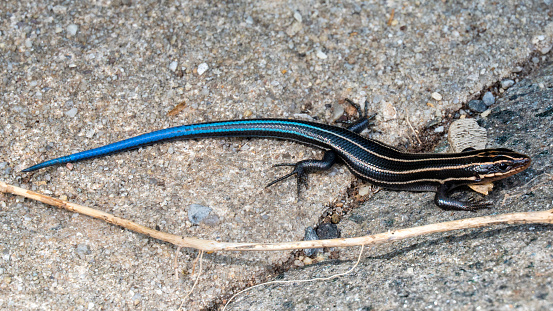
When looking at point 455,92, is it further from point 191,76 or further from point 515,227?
point 191,76

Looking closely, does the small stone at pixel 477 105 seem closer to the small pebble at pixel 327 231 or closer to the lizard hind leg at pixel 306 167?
the lizard hind leg at pixel 306 167

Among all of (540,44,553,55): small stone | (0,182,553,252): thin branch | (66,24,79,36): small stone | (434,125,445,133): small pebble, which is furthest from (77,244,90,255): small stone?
(540,44,553,55): small stone

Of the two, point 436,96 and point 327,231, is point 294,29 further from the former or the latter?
point 327,231

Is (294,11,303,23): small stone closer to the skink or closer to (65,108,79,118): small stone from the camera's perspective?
the skink

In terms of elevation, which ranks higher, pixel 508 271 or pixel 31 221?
pixel 508 271

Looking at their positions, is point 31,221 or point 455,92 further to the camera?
point 455,92

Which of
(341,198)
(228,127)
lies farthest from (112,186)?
(341,198)

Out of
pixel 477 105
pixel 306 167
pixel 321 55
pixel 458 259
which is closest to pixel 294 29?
pixel 321 55
